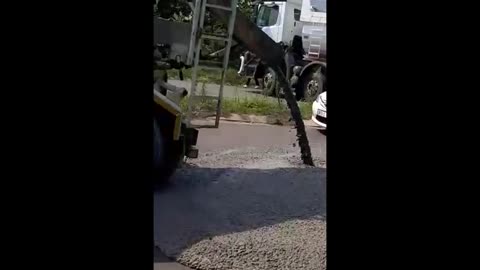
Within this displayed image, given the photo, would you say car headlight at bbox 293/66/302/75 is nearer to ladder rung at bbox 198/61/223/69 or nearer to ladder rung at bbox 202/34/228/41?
ladder rung at bbox 198/61/223/69

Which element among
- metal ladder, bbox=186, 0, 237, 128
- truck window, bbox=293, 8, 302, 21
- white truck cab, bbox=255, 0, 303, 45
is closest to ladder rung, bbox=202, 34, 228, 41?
metal ladder, bbox=186, 0, 237, 128

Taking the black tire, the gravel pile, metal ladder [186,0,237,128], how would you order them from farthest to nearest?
metal ladder [186,0,237,128], the black tire, the gravel pile

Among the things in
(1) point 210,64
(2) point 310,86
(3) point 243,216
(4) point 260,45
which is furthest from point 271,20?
(3) point 243,216

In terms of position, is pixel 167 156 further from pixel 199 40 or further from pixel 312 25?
pixel 312 25

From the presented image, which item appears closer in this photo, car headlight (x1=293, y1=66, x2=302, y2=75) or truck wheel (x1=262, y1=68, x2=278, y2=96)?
truck wheel (x1=262, y1=68, x2=278, y2=96)

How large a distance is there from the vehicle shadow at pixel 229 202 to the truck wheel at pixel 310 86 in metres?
5.83

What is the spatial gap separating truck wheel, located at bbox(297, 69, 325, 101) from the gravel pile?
5612 mm

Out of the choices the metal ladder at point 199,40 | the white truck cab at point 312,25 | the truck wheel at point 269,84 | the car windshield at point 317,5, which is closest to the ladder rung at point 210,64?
the metal ladder at point 199,40

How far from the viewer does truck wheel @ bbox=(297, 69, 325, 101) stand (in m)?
11.6

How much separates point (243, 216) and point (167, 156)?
1023 mm
